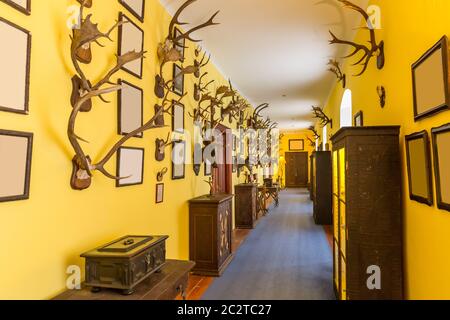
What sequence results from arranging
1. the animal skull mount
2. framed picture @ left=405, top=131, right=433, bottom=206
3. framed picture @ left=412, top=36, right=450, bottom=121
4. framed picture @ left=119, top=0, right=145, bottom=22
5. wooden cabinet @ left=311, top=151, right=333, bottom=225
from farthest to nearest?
wooden cabinet @ left=311, top=151, right=333, bottom=225 < the animal skull mount < framed picture @ left=119, top=0, right=145, bottom=22 < framed picture @ left=405, top=131, right=433, bottom=206 < framed picture @ left=412, top=36, right=450, bottom=121

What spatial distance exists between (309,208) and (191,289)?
6731 mm

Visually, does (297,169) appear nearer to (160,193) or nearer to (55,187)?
(160,193)

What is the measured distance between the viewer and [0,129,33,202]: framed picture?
146cm

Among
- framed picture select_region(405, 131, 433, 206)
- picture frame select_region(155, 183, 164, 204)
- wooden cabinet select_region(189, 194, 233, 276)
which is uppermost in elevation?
framed picture select_region(405, 131, 433, 206)

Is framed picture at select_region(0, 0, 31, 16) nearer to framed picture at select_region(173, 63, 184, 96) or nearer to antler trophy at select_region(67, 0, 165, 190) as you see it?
antler trophy at select_region(67, 0, 165, 190)

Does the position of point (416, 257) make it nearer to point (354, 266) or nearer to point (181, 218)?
point (354, 266)

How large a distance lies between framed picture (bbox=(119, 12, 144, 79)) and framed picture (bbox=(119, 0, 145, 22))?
10cm

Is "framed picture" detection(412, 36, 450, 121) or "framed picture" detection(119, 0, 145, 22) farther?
"framed picture" detection(119, 0, 145, 22)

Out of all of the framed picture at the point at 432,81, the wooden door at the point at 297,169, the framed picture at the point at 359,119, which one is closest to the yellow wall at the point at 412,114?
the framed picture at the point at 432,81

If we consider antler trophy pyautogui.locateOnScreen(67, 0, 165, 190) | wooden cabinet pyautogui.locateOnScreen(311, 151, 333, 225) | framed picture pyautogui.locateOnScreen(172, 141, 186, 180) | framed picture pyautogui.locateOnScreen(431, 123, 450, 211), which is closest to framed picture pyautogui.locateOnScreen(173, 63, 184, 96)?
framed picture pyautogui.locateOnScreen(172, 141, 186, 180)

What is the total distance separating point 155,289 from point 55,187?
0.82 m

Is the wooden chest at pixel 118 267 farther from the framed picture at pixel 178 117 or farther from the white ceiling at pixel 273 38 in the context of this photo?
the white ceiling at pixel 273 38
